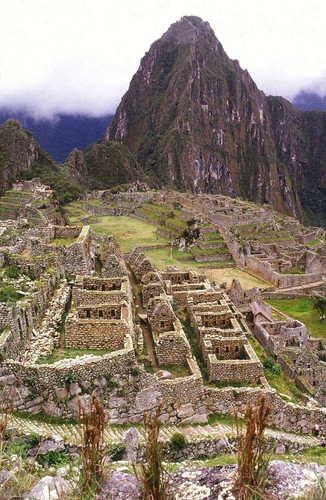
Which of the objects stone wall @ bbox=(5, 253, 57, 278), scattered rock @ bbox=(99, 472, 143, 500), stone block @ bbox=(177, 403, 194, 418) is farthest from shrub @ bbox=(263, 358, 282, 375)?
scattered rock @ bbox=(99, 472, 143, 500)

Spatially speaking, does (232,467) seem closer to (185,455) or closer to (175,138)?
(185,455)

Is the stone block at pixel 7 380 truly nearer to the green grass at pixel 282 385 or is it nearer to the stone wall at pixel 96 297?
the stone wall at pixel 96 297

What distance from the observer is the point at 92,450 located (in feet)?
11.3

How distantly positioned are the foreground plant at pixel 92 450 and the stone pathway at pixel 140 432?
229 centimetres

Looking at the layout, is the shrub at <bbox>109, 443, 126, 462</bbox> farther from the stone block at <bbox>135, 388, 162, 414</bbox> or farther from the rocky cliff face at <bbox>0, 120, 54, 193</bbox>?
the rocky cliff face at <bbox>0, 120, 54, 193</bbox>

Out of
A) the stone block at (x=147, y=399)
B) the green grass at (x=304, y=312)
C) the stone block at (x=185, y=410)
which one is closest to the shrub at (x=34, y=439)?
the stone block at (x=147, y=399)

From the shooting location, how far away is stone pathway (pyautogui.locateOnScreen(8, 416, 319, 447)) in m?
6.83

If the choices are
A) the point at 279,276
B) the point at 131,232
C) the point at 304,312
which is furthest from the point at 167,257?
the point at 304,312

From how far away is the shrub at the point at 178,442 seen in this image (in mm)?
7875

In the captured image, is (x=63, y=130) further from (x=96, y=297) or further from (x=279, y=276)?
(x=96, y=297)

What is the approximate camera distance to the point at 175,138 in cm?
19150

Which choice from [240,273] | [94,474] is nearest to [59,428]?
[94,474]

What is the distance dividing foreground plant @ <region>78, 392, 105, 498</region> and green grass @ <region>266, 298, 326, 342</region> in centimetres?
2244

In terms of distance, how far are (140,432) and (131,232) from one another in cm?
4378
